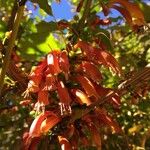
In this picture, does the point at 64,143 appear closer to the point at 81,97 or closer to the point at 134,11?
the point at 81,97

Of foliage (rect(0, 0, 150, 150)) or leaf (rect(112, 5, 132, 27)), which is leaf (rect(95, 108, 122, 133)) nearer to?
foliage (rect(0, 0, 150, 150))

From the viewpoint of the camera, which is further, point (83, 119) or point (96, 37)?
point (96, 37)

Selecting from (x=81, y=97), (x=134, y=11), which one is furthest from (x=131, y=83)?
(x=134, y=11)

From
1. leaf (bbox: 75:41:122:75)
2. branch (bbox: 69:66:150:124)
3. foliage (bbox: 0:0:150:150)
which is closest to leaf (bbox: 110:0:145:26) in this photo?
foliage (bbox: 0:0:150:150)

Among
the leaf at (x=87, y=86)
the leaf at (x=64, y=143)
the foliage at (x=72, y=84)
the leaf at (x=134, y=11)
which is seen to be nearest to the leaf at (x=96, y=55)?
the foliage at (x=72, y=84)

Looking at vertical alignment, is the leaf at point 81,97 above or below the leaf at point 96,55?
below

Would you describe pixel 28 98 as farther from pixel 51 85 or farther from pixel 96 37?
pixel 96 37

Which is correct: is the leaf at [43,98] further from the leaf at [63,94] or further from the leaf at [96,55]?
the leaf at [96,55]

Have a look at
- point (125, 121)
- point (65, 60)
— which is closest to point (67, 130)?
point (65, 60)
